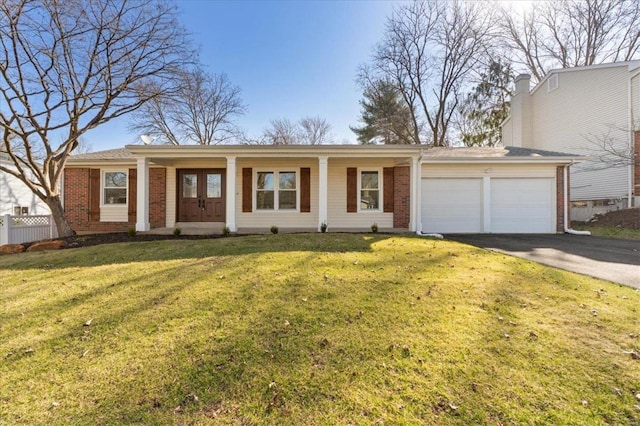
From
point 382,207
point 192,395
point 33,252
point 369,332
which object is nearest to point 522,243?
point 382,207

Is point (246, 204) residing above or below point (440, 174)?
below

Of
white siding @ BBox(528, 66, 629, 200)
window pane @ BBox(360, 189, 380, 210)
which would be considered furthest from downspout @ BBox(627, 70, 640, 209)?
window pane @ BBox(360, 189, 380, 210)

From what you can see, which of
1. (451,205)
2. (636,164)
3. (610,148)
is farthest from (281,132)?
(636,164)

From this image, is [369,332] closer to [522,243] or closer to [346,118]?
[522,243]

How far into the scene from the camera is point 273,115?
2889 centimetres

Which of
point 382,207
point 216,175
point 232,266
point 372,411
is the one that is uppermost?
point 216,175

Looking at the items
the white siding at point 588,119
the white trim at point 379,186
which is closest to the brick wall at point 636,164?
the white siding at point 588,119

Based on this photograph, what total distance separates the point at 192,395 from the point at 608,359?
11.5 feet

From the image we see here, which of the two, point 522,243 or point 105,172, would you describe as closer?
point 522,243

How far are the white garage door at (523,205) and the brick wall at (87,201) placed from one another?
40.8 ft

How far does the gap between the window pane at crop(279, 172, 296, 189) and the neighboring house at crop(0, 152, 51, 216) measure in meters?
13.9

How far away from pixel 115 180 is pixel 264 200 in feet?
18.8

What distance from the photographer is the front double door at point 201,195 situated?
11.3m

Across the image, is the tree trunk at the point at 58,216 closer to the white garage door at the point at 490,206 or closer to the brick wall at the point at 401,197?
the brick wall at the point at 401,197
